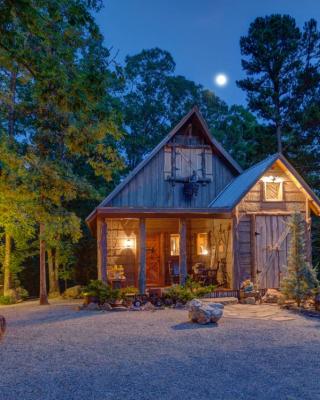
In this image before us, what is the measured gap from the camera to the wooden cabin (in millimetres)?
15305

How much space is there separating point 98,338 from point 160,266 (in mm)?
A: 11254

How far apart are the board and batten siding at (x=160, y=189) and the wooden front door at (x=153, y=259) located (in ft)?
8.46

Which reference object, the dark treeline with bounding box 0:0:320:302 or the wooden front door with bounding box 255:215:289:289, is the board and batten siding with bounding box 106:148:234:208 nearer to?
the dark treeline with bounding box 0:0:320:302

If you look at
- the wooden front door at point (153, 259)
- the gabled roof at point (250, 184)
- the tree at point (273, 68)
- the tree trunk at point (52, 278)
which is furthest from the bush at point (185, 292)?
the tree at point (273, 68)

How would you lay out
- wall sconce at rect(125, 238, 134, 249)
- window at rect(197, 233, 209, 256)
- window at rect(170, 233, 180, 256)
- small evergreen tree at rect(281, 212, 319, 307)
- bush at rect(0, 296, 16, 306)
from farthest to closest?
1. window at rect(170, 233, 180, 256)
2. wall sconce at rect(125, 238, 134, 249)
3. window at rect(197, 233, 209, 256)
4. bush at rect(0, 296, 16, 306)
5. small evergreen tree at rect(281, 212, 319, 307)

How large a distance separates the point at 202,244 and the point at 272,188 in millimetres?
4838

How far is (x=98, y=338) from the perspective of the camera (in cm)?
884

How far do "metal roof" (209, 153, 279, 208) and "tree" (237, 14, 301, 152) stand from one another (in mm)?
8837

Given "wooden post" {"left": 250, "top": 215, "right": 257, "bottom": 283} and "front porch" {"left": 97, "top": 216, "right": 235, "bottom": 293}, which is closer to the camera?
"wooden post" {"left": 250, "top": 215, "right": 257, "bottom": 283}

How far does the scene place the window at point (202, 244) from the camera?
18.9 meters

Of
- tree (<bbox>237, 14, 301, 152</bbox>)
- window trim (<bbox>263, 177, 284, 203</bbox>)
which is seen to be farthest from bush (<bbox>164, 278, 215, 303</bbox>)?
tree (<bbox>237, 14, 301, 152</bbox>)

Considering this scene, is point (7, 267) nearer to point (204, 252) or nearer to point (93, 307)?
point (93, 307)

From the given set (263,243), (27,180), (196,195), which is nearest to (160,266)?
(196,195)

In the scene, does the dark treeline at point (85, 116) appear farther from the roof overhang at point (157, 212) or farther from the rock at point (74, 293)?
the rock at point (74, 293)
